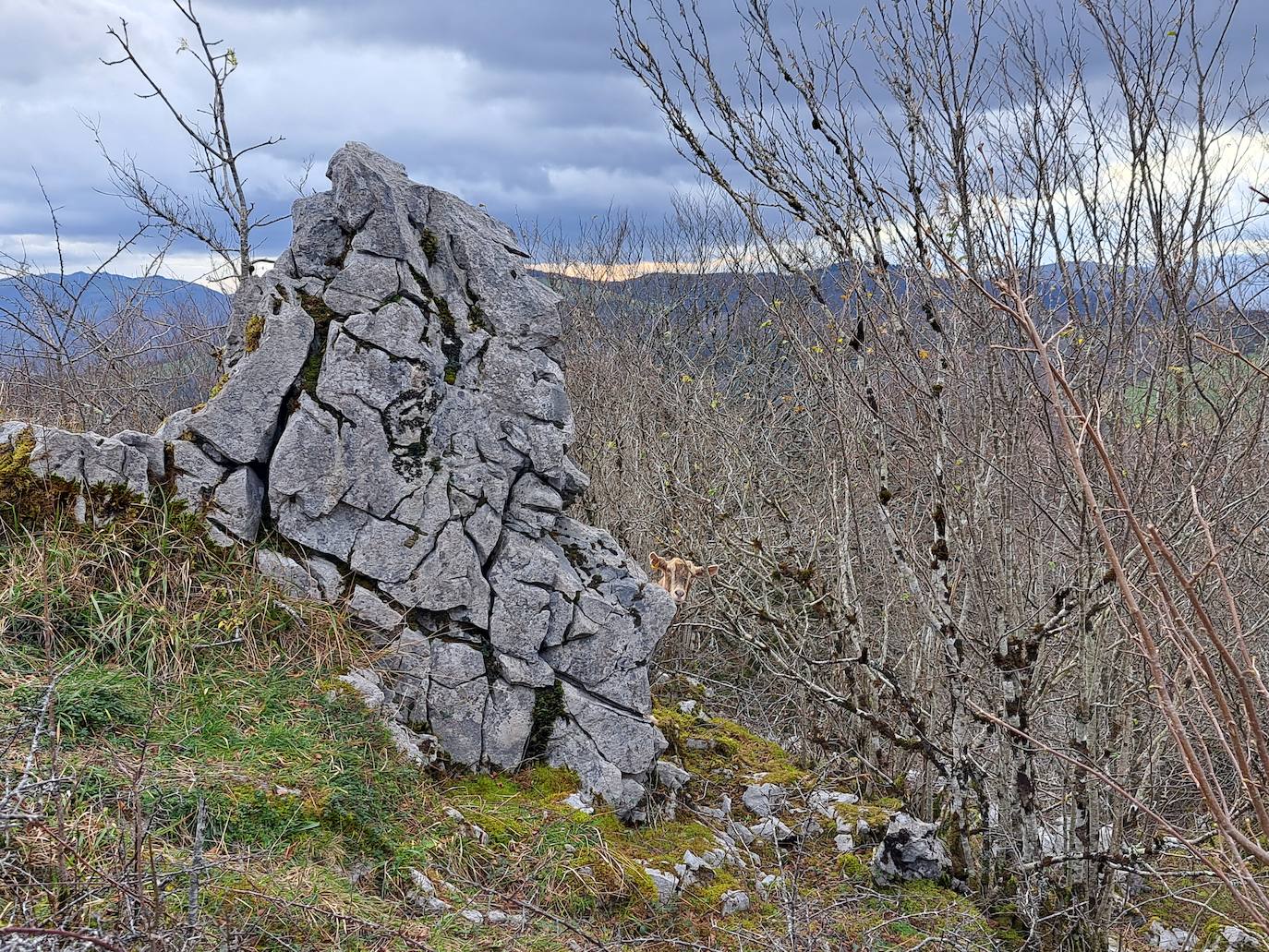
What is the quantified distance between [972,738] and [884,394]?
2.14 m

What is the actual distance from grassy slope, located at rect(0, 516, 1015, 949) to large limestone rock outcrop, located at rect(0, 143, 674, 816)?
253 mm

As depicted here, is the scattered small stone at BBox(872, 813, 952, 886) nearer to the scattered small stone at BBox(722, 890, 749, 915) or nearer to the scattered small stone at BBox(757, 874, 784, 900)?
the scattered small stone at BBox(757, 874, 784, 900)

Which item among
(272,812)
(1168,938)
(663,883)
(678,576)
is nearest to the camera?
(272,812)

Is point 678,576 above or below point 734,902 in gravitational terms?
above

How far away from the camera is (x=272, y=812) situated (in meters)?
3.69

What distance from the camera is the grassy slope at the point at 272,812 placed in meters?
3.06

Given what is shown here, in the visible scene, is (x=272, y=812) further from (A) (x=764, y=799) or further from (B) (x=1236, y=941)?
(B) (x=1236, y=941)

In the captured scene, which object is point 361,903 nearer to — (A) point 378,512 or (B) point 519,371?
(A) point 378,512

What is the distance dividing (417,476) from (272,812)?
6.41 feet

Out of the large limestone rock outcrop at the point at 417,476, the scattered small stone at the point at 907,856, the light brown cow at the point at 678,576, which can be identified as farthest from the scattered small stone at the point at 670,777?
the light brown cow at the point at 678,576

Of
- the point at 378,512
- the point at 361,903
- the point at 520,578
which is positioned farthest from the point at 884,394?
the point at 361,903

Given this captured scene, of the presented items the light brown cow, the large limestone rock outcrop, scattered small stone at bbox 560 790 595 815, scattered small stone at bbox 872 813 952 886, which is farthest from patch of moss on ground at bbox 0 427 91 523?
scattered small stone at bbox 872 813 952 886

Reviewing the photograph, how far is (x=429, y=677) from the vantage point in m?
4.92

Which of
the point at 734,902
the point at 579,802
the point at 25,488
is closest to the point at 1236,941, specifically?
the point at 734,902
